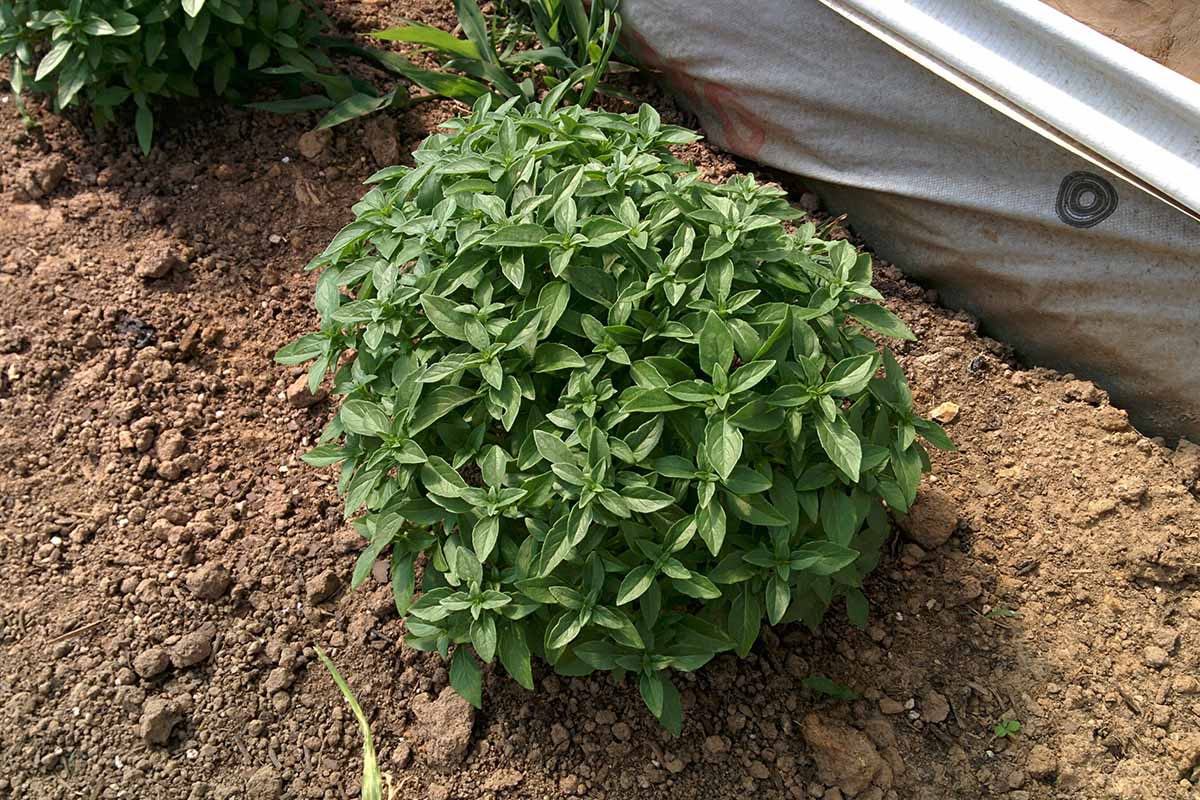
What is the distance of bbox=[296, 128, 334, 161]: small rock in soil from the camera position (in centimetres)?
351

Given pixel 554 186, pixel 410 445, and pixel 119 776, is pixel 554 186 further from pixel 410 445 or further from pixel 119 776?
pixel 119 776

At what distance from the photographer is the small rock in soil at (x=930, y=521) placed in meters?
2.74

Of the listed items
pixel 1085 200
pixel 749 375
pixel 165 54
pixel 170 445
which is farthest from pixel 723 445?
pixel 165 54

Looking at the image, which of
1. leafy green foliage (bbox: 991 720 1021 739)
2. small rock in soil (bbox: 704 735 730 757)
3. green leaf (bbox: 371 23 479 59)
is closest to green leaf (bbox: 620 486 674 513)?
small rock in soil (bbox: 704 735 730 757)

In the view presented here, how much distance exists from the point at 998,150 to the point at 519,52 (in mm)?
1766

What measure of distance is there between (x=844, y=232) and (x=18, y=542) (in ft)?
8.87

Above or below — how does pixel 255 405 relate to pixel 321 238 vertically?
below

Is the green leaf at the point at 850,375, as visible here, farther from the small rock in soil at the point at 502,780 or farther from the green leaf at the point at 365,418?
the small rock in soil at the point at 502,780

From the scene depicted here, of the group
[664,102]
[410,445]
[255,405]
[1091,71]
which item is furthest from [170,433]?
[1091,71]

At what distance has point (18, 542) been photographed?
2846 mm

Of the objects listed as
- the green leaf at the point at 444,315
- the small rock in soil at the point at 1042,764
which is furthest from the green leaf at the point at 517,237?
the small rock in soil at the point at 1042,764

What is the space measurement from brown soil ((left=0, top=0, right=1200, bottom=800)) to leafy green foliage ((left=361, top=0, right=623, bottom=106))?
2.89 ft

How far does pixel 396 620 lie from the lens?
106 inches

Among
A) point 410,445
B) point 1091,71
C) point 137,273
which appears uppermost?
point 1091,71
